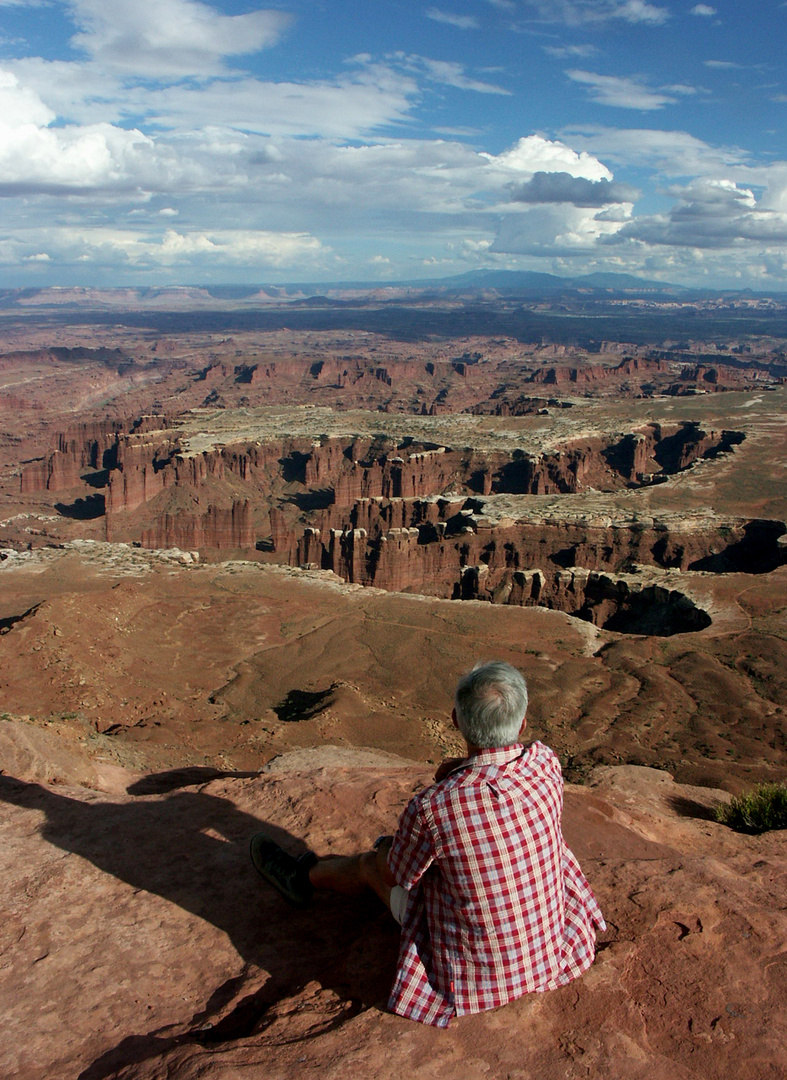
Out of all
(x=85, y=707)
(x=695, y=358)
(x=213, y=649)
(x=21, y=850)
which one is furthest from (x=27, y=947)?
(x=695, y=358)

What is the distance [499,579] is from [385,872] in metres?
30.9

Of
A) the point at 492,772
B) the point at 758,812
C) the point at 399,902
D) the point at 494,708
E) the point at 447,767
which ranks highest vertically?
the point at 494,708

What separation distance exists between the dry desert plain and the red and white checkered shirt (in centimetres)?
19

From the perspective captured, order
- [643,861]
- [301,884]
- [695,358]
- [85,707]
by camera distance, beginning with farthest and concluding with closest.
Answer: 1. [695,358]
2. [85,707]
3. [643,861]
4. [301,884]

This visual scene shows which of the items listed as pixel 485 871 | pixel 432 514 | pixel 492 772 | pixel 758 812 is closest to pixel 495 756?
pixel 492 772

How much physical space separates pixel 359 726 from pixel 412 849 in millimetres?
13778

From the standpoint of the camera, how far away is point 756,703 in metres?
19.1

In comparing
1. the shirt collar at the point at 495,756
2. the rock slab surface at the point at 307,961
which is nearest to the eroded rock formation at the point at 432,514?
the rock slab surface at the point at 307,961

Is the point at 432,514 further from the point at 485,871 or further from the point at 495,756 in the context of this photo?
the point at 485,871

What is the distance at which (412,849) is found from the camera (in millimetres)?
4016

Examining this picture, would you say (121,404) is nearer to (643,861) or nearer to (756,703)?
(756,703)

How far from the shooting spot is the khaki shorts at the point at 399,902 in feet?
14.0

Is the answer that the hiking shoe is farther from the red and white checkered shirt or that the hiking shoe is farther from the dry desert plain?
the red and white checkered shirt

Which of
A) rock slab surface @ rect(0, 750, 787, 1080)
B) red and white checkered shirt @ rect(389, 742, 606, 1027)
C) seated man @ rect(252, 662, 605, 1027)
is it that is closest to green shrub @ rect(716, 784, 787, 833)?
rock slab surface @ rect(0, 750, 787, 1080)
